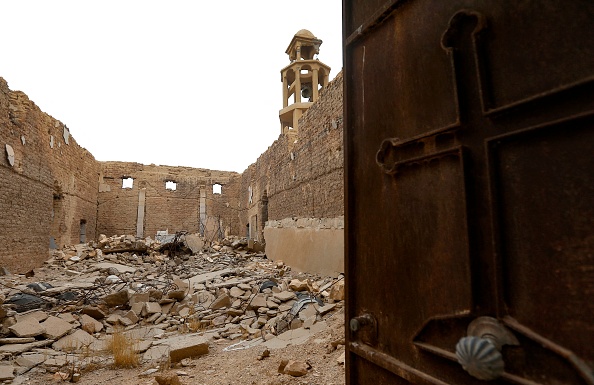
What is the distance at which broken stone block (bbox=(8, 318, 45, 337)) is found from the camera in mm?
4835

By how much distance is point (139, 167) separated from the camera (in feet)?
64.4

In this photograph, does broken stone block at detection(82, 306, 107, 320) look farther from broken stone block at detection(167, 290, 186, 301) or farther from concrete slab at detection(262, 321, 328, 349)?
Result: concrete slab at detection(262, 321, 328, 349)

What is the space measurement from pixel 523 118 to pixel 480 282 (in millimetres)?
441

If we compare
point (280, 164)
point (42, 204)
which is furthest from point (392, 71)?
point (42, 204)

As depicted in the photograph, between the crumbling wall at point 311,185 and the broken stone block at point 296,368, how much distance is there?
11.2ft

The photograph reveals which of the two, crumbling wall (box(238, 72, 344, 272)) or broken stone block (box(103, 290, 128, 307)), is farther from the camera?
crumbling wall (box(238, 72, 344, 272))

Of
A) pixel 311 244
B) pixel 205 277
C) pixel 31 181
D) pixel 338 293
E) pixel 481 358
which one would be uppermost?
pixel 31 181

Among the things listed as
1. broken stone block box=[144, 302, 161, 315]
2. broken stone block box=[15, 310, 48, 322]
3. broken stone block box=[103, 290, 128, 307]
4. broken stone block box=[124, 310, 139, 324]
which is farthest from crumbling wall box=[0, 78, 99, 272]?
broken stone block box=[144, 302, 161, 315]

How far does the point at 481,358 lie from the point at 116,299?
708cm

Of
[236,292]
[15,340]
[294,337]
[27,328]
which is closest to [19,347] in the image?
[15,340]

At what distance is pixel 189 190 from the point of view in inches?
813

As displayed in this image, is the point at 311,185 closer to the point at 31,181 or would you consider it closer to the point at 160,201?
the point at 31,181

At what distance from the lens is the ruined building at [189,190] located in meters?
7.85

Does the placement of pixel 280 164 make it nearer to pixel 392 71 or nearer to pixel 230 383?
pixel 230 383
